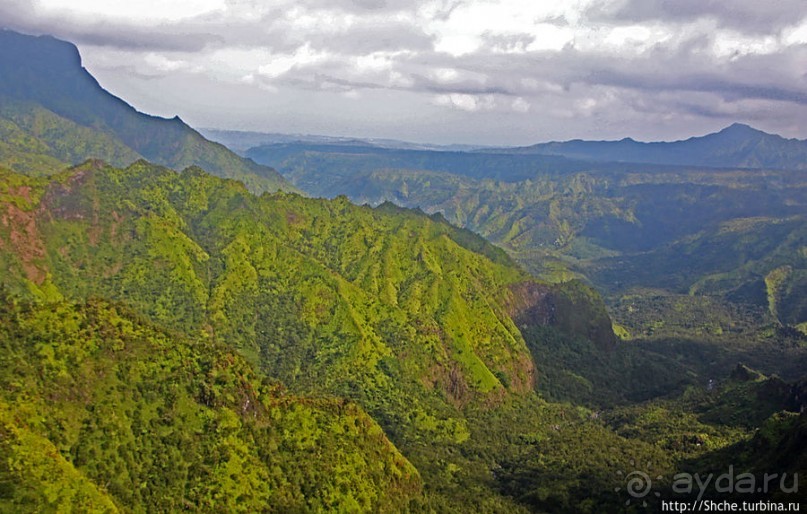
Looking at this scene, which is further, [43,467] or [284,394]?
[284,394]

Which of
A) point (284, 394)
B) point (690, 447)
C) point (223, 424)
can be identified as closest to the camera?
point (223, 424)

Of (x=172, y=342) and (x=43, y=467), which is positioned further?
(x=172, y=342)

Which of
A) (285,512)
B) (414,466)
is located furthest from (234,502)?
(414,466)

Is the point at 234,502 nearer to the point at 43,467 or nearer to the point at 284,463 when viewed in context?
the point at 284,463

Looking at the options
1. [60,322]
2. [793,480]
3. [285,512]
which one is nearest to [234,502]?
[285,512]

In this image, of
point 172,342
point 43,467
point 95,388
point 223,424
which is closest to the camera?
point 43,467

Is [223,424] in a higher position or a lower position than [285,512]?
higher

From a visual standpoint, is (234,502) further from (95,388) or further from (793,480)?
(793,480)

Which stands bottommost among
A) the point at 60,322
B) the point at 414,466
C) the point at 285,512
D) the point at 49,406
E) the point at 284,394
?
the point at 414,466

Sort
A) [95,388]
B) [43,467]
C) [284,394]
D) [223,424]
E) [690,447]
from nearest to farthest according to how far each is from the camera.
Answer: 1. [43,467]
2. [95,388]
3. [223,424]
4. [284,394]
5. [690,447]
